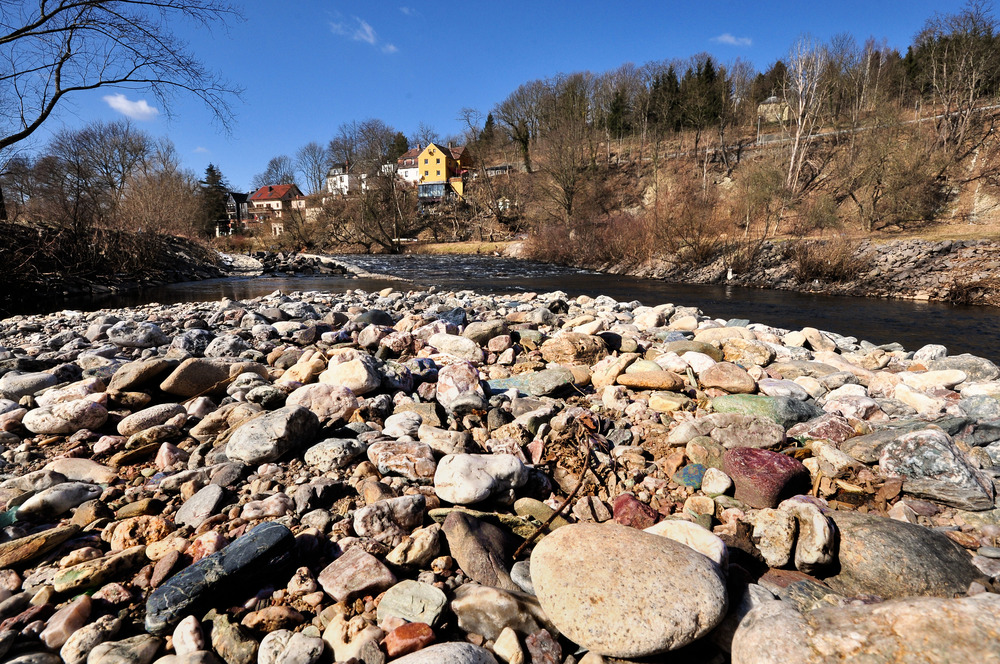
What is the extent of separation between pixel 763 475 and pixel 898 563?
0.65 metres

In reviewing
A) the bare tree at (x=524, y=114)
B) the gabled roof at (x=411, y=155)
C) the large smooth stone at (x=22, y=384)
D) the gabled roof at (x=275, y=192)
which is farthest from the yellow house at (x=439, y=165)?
the large smooth stone at (x=22, y=384)

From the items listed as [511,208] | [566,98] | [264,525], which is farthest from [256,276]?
[566,98]

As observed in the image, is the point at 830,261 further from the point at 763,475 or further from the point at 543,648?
the point at 543,648

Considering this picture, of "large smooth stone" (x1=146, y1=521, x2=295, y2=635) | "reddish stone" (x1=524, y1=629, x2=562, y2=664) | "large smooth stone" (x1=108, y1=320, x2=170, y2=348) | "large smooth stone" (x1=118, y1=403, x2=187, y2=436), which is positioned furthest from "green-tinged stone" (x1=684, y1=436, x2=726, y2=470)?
"large smooth stone" (x1=108, y1=320, x2=170, y2=348)

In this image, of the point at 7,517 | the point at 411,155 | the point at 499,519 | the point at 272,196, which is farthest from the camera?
the point at 272,196

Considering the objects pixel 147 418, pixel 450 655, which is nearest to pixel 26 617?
pixel 450 655

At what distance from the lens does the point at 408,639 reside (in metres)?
1.53

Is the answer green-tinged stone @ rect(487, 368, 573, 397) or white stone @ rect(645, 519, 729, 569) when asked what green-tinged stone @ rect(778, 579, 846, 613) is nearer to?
white stone @ rect(645, 519, 729, 569)

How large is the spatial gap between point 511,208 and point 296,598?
4314 centimetres

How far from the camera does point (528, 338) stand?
213 inches

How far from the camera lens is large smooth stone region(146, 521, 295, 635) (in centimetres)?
162

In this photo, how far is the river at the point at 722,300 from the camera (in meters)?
8.95

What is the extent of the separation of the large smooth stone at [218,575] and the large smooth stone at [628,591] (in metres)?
1.07

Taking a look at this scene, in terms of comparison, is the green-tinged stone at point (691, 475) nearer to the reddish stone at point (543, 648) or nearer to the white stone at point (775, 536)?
the white stone at point (775, 536)
